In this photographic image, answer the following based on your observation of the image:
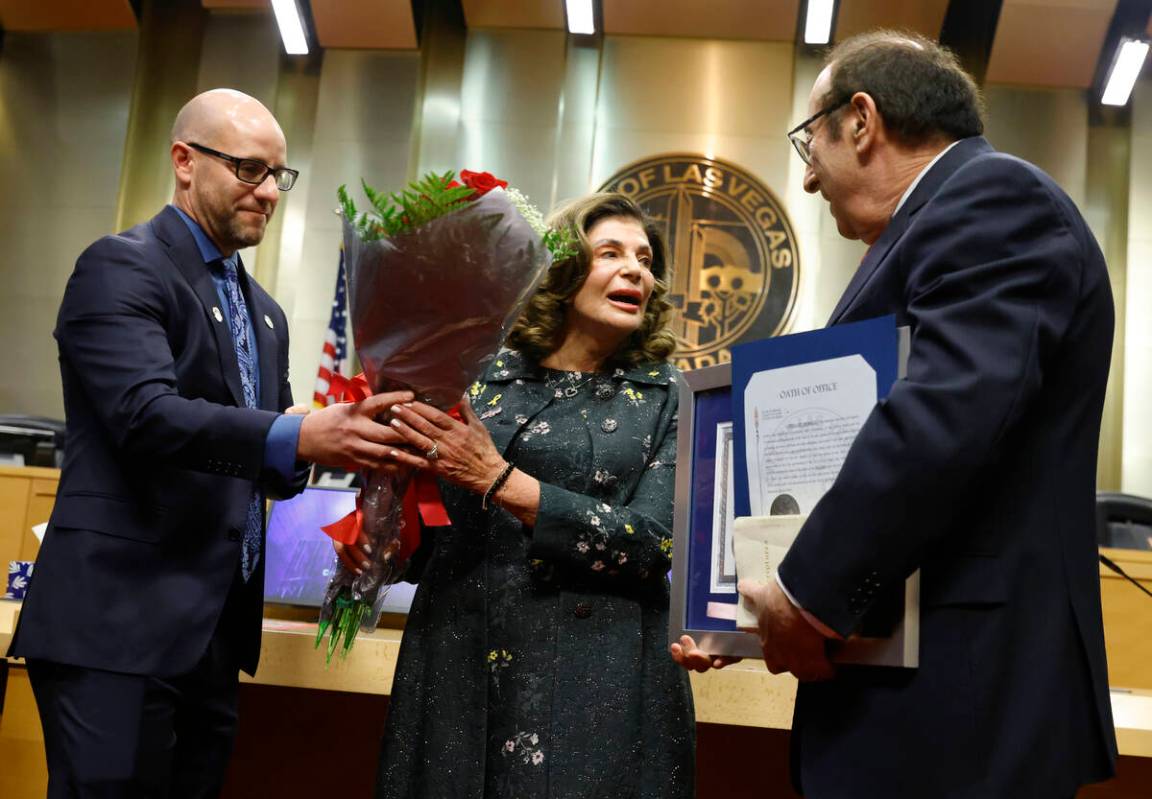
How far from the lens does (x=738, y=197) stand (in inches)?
274

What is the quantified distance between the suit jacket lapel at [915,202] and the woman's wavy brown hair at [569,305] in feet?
2.54

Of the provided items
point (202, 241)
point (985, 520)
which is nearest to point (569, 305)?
point (202, 241)

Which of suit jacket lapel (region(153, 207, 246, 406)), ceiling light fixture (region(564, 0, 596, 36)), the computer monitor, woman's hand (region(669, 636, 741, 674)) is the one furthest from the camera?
ceiling light fixture (region(564, 0, 596, 36))

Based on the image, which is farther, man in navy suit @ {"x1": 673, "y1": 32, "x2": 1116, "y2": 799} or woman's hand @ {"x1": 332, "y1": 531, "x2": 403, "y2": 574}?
woman's hand @ {"x1": 332, "y1": 531, "x2": 403, "y2": 574}

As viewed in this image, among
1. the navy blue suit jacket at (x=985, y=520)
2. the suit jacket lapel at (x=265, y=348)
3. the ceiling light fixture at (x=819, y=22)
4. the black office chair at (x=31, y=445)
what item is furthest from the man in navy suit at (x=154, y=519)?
the ceiling light fixture at (x=819, y=22)

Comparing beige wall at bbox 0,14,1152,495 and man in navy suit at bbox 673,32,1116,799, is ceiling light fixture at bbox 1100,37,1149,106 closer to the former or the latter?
beige wall at bbox 0,14,1152,495

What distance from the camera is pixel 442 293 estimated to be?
178cm

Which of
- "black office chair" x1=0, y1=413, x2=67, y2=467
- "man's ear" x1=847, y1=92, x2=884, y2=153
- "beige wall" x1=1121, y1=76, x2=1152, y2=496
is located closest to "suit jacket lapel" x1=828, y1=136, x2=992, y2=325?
"man's ear" x1=847, y1=92, x2=884, y2=153

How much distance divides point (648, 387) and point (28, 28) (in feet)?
23.2

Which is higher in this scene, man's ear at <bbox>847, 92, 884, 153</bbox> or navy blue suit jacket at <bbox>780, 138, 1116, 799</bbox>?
man's ear at <bbox>847, 92, 884, 153</bbox>

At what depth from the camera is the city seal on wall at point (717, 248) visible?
6.84m

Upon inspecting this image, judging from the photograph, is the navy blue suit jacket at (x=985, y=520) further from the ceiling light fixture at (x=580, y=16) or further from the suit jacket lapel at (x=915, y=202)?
the ceiling light fixture at (x=580, y=16)

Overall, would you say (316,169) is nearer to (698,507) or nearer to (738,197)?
(738,197)

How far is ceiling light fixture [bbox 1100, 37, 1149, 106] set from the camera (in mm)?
6309
